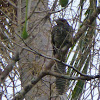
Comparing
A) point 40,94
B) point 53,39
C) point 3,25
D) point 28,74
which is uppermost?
point 3,25

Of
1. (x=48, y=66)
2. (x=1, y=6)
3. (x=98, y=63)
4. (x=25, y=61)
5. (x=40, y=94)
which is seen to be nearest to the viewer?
(x=48, y=66)

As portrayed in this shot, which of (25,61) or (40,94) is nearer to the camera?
(40,94)

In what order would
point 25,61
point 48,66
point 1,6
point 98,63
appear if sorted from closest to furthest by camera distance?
point 48,66, point 98,63, point 25,61, point 1,6

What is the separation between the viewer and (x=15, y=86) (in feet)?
16.3

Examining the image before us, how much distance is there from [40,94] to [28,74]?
46 centimetres

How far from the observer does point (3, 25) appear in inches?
258

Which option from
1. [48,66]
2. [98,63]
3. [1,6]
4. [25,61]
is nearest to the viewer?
[48,66]

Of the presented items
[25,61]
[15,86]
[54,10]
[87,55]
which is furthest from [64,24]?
[15,86]

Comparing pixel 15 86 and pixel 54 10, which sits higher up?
pixel 54 10

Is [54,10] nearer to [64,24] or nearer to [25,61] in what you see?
[64,24]

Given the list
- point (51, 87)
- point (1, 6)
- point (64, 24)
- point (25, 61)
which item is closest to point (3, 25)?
point (1, 6)

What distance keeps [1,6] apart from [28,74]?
7.04ft

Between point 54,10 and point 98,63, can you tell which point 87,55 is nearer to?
point 98,63

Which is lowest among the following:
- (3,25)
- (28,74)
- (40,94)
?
(40,94)
